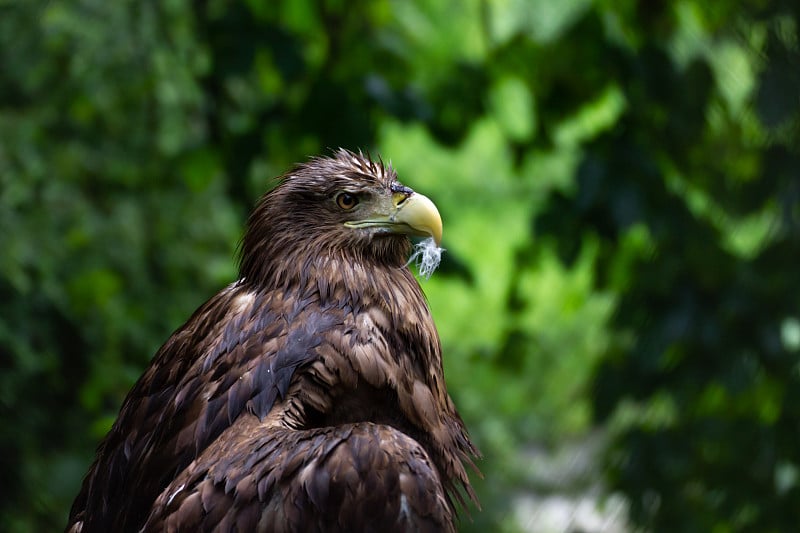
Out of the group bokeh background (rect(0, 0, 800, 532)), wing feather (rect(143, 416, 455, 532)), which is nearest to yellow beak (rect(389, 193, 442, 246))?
wing feather (rect(143, 416, 455, 532))

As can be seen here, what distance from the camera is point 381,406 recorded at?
2.21 metres

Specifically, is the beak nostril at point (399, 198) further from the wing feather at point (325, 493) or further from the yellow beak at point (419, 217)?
the wing feather at point (325, 493)

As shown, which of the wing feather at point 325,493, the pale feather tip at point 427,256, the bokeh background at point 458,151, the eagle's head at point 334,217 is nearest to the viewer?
the wing feather at point 325,493

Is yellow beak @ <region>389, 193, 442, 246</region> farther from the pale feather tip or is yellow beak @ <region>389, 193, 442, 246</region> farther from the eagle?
the pale feather tip

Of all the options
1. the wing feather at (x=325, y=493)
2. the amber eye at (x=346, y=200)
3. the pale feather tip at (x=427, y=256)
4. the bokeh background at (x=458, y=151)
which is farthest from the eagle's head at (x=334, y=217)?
the bokeh background at (x=458, y=151)

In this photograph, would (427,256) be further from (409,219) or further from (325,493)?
(325,493)

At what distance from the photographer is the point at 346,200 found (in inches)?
96.0

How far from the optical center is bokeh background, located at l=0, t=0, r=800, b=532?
384 cm

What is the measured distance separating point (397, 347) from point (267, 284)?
1.08ft

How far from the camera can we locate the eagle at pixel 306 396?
6.36ft

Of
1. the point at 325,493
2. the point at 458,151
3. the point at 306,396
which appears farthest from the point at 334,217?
the point at 458,151

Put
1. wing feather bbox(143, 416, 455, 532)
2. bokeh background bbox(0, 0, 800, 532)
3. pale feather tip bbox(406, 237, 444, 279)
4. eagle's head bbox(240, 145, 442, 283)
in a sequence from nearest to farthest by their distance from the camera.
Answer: wing feather bbox(143, 416, 455, 532), eagle's head bbox(240, 145, 442, 283), pale feather tip bbox(406, 237, 444, 279), bokeh background bbox(0, 0, 800, 532)

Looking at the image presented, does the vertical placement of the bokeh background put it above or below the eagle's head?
above

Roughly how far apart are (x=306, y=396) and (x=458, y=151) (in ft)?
7.25
